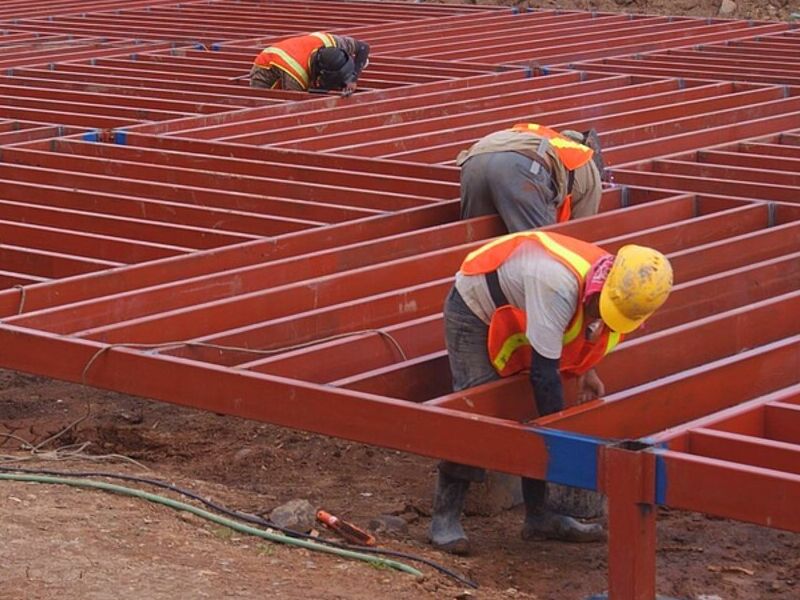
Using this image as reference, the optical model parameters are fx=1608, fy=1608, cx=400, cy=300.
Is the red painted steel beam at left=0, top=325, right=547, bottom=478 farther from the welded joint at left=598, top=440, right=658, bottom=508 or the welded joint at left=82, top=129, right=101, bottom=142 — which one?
the welded joint at left=82, top=129, right=101, bottom=142

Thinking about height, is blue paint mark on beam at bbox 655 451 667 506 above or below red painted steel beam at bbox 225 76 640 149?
below

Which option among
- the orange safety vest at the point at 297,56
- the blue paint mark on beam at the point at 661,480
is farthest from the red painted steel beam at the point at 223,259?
the orange safety vest at the point at 297,56

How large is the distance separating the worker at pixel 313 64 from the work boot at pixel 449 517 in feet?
22.5

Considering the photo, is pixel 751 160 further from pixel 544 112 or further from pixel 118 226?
pixel 118 226

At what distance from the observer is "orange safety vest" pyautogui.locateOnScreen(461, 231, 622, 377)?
5562mm

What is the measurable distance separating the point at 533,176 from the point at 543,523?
221 cm

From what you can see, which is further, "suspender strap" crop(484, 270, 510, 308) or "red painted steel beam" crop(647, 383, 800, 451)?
"suspender strap" crop(484, 270, 510, 308)

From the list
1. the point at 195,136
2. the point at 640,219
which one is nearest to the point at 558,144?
the point at 640,219

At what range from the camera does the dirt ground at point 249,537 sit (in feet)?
17.1

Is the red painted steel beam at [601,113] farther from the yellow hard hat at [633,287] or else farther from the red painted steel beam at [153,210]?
the yellow hard hat at [633,287]

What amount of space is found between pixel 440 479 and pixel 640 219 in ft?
9.69

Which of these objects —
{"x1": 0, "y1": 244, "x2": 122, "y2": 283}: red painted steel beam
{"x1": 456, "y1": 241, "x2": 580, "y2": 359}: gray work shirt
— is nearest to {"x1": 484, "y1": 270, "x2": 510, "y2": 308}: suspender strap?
{"x1": 456, "y1": 241, "x2": 580, "y2": 359}: gray work shirt

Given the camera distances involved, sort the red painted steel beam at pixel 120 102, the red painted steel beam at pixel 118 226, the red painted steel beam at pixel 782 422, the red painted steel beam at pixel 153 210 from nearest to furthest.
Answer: the red painted steel beam at pixel 782 422
the red painted steel beam at pixel 118 226
the red painted steel beam at pixel 153 210
the red painted steel beam at pixel 120 102

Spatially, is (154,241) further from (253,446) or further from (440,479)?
(440,479)
